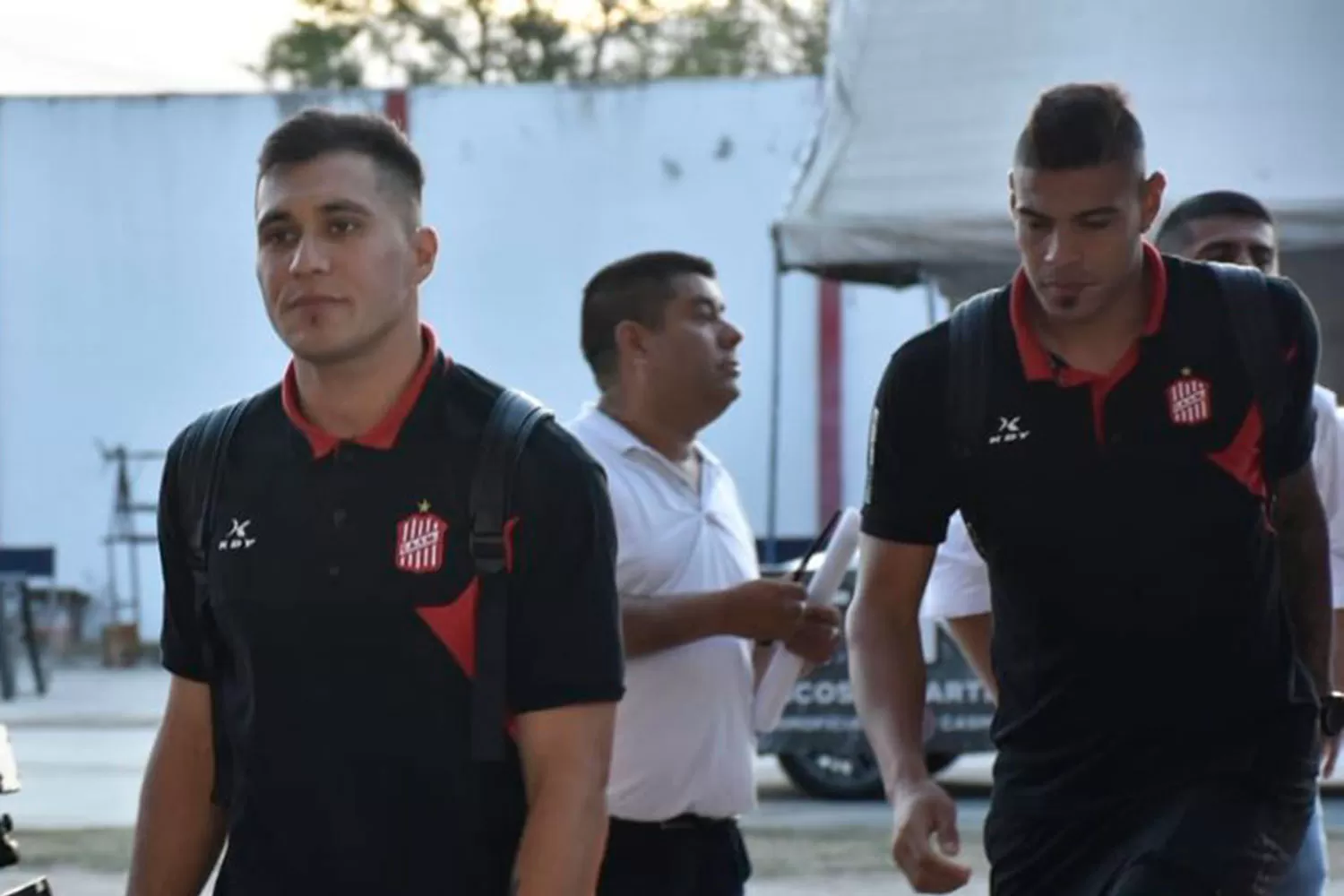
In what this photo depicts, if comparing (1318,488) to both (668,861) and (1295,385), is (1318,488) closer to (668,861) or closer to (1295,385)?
(1295,385)

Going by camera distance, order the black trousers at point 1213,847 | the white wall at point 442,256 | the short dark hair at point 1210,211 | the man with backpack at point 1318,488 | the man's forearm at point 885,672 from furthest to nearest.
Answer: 1. the white wall at point 442,256
2. the short dark hair at point 1210,211
3. the man with backpack at point 1318,488
4. the man's forearm at point 885,672
5. the black trousers at point 1213,847

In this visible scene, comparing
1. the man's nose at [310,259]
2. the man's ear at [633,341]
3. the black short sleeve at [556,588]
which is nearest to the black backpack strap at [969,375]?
the black short sleeve at [556,588]

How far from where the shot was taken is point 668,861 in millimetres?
5641

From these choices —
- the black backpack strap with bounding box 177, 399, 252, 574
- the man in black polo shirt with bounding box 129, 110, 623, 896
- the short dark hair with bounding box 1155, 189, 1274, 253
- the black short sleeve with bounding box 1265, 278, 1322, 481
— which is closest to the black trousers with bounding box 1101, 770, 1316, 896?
the black short sleeve with bounding box 1265, 278, 1322, 481

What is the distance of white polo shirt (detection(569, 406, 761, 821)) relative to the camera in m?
5.66

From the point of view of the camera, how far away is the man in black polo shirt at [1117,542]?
409cm

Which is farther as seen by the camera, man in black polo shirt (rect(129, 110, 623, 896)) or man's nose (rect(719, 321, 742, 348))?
man's nose (rect(719, 321, 742, 348))

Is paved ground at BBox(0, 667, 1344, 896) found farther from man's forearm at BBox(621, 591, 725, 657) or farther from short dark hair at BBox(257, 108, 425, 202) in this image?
short dark hair at BBox(257, 108, 425, 202)

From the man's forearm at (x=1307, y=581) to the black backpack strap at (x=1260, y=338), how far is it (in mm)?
196

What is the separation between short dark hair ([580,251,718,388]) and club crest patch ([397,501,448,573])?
2547 millimetres

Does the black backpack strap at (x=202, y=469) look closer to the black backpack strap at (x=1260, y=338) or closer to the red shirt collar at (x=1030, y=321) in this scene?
the red shirt collar at (x=1030, y=321)

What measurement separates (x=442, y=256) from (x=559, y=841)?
2464 centimetres

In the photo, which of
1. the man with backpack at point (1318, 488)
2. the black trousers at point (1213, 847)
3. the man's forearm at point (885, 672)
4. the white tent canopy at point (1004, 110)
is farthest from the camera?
the white tent canopy at point (1004, 110)

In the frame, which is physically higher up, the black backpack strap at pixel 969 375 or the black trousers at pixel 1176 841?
the black backpack strap at pixel 969 375
